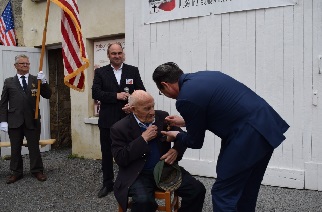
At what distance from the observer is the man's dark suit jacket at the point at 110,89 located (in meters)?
4.82

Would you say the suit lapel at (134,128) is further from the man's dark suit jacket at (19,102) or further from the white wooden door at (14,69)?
the white wooden door at (14,69)

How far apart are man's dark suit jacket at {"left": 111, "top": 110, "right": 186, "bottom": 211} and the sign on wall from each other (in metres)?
2.26

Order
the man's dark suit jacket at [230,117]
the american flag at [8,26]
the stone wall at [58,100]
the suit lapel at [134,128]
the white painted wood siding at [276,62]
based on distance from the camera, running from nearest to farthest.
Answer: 1. the man's dark suit jacket at [230,117]
2. the suit lapel at [134,128]
3. the white painted wood siding at [276,62]
4. the stone wall at [58,100]
5. the american flag at [8,26]

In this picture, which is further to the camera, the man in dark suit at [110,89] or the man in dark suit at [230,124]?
the man in dark suit at [110,89]

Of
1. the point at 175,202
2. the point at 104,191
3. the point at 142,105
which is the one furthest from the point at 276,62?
the point at 104,191

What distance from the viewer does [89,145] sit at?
24.4 ft

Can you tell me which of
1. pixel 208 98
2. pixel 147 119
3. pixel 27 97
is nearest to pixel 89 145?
pixel 27 97

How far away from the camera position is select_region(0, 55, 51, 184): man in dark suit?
19.5ft

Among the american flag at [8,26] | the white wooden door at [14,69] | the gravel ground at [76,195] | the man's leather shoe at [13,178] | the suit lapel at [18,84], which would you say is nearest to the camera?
the gravel ground at [76,195]

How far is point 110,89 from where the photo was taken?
193 inches

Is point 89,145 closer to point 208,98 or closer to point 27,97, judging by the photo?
point 27,97

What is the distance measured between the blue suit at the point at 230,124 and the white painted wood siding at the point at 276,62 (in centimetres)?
204

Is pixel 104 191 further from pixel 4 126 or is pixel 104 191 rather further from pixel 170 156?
pixel 4 126

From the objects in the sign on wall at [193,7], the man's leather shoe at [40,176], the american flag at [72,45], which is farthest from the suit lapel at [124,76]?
the man's leather shoe at [40,176]
